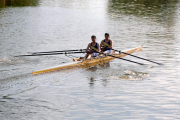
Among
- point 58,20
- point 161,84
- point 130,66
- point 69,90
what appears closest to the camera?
point 69,90

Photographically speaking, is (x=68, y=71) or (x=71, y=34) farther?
(x=71, y=34)

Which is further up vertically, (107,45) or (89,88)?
(107,45)

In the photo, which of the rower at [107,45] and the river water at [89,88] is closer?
the river water at [89,88]

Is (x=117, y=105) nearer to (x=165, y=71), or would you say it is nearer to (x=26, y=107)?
(x=26, y=107)

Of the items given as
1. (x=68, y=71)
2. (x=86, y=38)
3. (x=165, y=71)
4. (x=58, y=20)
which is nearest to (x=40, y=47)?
(x=86, y=38)

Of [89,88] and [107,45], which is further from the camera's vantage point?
[107,45]

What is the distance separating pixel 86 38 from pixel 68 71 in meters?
13.9

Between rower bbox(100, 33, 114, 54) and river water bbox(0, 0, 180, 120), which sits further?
rower bbox(100, 33, 114, 54)

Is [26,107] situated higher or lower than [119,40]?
lower

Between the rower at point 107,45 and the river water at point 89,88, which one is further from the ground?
the rower at point 107,45

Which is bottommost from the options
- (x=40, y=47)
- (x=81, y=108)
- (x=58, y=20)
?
(x=81, y=108)

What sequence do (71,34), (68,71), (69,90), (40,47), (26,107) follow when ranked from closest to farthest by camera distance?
(26,107) → (69,90) → (68,71) → (40,47) → (71,34)

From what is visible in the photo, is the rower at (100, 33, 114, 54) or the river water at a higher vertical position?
the rower at (100, 33, 114, 54)

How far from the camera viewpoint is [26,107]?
10914mm
